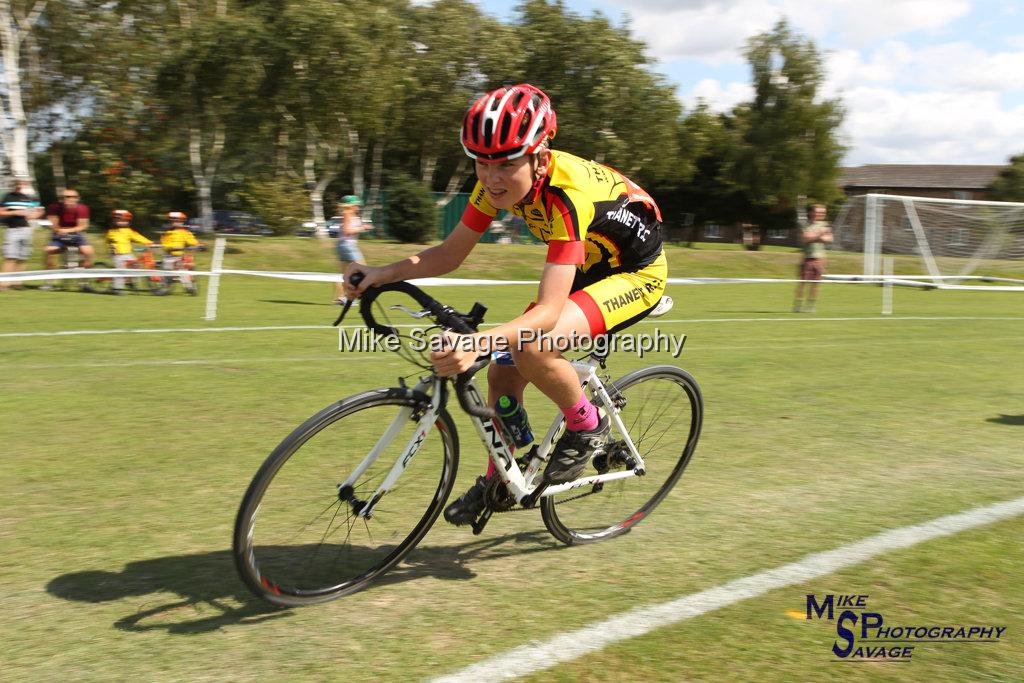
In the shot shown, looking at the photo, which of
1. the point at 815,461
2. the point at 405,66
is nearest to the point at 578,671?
the point at 815,461

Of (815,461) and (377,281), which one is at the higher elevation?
(377,281)

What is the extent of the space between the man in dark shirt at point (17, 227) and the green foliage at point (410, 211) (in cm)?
1787

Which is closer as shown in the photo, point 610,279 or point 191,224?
point 610,279

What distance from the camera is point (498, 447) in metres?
4.11

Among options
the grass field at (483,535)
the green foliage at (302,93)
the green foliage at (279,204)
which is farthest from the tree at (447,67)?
the grass field at (483,535)

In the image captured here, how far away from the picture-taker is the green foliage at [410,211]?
3456cm

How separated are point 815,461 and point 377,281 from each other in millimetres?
3642

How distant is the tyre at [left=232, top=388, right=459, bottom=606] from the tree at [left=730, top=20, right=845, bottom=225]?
61570 mm

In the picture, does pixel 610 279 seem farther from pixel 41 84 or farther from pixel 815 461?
pixel 41 84

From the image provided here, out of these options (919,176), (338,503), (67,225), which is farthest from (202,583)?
(919,176)

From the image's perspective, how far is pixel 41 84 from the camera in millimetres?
31641

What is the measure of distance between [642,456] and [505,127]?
2185 mm

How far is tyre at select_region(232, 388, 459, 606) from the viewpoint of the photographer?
11.3 feet

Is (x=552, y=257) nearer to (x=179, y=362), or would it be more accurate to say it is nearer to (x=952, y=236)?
(x=179, y=362)
